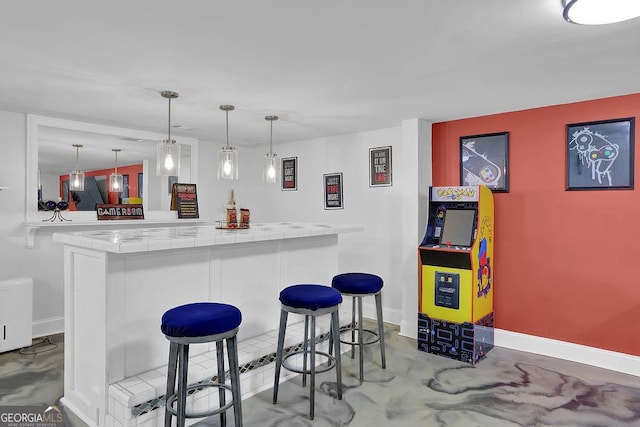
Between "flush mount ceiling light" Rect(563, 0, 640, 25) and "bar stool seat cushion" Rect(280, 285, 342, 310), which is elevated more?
"flush mount ceiling light" Rect(563, 0, 640, 25)

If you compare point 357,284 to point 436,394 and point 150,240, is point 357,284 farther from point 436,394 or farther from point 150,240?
point 150,240

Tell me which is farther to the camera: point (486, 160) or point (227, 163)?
point (486, 160)

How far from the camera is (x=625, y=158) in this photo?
3342 millimetres

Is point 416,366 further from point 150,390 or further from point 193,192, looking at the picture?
point 193,192

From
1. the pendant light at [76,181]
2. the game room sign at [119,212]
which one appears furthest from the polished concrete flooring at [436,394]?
the pendant light at [76,181]

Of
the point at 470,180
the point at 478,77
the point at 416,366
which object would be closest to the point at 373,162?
the point at 470,180

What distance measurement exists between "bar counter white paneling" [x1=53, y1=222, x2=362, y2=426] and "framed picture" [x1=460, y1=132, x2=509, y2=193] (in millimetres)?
2114

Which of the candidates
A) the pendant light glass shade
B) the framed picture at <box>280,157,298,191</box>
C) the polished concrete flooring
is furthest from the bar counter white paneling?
the framed picture at <box>280,157,298,191</box>

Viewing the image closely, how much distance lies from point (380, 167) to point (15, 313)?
4053mm

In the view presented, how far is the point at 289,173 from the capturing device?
19.1 feet

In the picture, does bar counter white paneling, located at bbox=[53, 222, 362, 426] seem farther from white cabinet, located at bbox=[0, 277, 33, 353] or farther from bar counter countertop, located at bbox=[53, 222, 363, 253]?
white cabinet, located at bbox=[0, 277, 33, 353]

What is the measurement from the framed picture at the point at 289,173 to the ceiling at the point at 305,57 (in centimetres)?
181

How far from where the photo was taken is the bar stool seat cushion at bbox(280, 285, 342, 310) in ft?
8.55

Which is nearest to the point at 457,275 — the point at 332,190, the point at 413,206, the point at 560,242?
the point at 413,206
